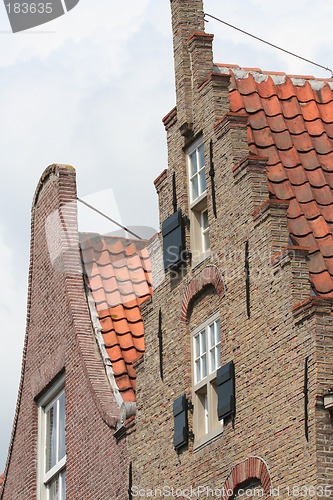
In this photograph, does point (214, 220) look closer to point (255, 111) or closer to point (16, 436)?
point (255, 111)

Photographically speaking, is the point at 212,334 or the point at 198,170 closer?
the point at 212,334

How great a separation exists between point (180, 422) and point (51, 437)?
541cm

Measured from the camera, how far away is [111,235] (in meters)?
21.5

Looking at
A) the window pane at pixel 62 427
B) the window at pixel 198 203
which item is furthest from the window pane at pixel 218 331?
the window pane at pixel 62 427

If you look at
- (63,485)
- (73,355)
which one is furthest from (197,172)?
(63,485)

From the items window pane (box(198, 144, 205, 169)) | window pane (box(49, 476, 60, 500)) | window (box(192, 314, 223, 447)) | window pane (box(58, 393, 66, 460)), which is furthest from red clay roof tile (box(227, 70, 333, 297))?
window pane (box(49, 476, 60, 500))

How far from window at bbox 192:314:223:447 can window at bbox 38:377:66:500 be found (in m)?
4.64

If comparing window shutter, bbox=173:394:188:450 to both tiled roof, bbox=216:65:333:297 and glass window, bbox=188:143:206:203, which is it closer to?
tiled roof, bbox=216:65:333:297

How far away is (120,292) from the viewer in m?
20.1

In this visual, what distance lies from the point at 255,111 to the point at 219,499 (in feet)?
17.6

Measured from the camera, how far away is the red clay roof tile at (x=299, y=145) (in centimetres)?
1502

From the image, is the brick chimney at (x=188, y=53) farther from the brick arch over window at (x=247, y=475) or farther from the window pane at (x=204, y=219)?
the brick arch over window at (x=247, y=475)

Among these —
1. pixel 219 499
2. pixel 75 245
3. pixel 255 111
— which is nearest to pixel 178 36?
pixel 255 111

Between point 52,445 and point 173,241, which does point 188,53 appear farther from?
point 52,445
